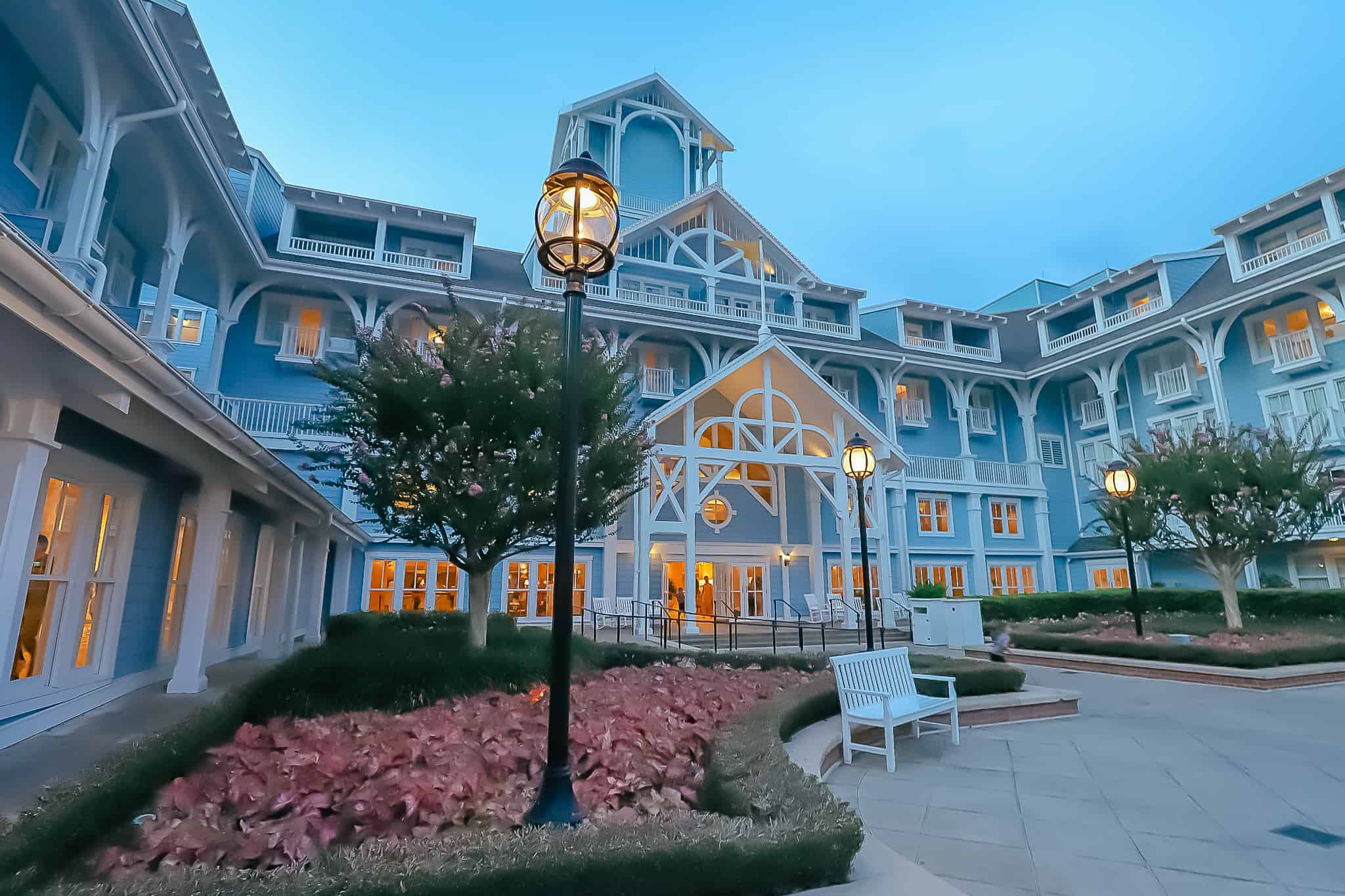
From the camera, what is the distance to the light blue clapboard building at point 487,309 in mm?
5871

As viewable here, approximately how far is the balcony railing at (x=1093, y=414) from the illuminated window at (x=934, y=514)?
295 inches

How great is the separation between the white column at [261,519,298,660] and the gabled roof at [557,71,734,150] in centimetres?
1914

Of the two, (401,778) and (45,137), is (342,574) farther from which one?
(401,778)

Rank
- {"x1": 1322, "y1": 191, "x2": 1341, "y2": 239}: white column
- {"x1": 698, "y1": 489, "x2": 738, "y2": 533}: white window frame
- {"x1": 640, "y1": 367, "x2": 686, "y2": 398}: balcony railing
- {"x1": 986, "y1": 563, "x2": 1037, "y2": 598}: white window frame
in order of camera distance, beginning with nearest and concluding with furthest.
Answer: {"x1": 1322, "y1": 191, "x2": 1341, "y2": 239}: white column, {"x1": 698, "y1": 489, "x2": 738, "y2": 533}: white window frame, {"x1": 640, "y1": 367, "x2": 686, "y2": 398}: balcony railing, {"x1": 986, "y1": 563, "x2": 1037, "y2": 598}: white window frame

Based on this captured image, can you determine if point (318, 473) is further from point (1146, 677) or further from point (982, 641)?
point (1146, 677)

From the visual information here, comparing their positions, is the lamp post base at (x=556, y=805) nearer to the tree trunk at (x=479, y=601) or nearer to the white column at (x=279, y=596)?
the tree trunk at (x=479, y=601)

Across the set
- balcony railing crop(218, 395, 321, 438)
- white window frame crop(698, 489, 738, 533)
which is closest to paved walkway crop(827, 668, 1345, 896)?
white window frame crop(698, 489, 738, 533)

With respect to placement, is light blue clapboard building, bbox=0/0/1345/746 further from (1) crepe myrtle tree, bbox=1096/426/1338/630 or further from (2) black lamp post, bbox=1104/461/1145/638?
(1) crepe myrtle tree, bbox=1096/426/1338/630

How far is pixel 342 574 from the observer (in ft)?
54.0

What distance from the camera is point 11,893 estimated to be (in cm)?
224

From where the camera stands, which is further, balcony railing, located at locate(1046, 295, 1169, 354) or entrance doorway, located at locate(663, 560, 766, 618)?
balcony railing, located at locate(1046, 295, 1169, 354)

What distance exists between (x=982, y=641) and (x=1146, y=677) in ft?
13.6

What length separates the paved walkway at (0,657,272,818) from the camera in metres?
3.96

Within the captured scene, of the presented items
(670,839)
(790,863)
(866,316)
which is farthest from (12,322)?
(866,316)
